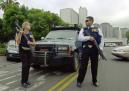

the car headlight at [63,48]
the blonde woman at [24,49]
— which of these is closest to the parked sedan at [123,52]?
the car headlight at [63,48]

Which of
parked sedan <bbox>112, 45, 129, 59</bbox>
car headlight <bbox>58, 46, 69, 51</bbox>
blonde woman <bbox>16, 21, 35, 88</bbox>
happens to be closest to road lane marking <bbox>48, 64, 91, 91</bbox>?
blonde woman <bbox>16, 21, 35, 88</bbox>

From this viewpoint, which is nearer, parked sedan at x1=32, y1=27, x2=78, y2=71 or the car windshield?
parked sedan at x1=32, y1=27, x2=78, y2=71

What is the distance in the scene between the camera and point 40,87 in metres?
8.58

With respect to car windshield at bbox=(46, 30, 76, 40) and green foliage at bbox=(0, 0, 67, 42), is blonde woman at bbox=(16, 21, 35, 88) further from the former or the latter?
green foliage at bbox=(0, 0, 67, 42)

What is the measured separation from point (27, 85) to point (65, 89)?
110 centimetres

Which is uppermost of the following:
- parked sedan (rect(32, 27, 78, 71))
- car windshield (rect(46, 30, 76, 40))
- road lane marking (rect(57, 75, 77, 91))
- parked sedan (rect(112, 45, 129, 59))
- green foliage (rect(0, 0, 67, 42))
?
green foliage (rect(0, 0, 67, 42))

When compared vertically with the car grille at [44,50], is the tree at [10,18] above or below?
above

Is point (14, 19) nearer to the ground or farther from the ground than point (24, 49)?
farther from the ground

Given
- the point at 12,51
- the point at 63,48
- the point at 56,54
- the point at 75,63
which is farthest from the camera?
the point at 12,51

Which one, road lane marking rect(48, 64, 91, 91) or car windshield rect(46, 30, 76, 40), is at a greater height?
car windshield rect(46, 30, 76, 40)

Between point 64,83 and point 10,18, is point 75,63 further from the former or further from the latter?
point 10,18

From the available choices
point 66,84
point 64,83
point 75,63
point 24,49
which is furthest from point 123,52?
point 24,49

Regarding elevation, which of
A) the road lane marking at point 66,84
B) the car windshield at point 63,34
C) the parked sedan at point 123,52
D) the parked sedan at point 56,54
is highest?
the car windshield at point 63,34

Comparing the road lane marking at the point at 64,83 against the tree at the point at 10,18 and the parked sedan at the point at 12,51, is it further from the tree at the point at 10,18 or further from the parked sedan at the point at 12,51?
the tree at the point at 10,18
